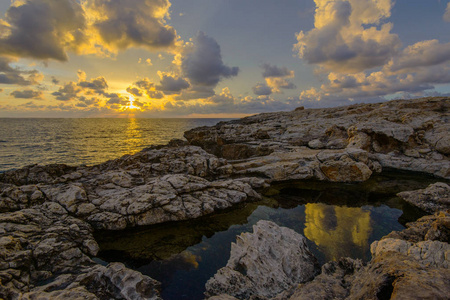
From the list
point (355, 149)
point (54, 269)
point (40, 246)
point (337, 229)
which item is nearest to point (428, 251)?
point (337, 229)

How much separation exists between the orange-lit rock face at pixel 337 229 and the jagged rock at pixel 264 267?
2.29m

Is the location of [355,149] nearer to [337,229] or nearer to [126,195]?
[337,229]

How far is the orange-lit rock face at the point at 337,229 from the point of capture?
11.1 meters

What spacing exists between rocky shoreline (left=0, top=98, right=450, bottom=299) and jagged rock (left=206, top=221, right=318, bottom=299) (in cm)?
7

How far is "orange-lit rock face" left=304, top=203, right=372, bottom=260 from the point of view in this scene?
36.4ft

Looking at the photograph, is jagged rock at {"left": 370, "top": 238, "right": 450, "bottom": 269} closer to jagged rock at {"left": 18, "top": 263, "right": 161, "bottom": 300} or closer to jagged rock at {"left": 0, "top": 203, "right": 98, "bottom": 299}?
jagged rock at {"left": 18, "top": 263, "right": 161, "bottom": 300}

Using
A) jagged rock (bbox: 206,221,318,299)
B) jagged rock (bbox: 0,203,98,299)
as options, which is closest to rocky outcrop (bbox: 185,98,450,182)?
jagged rock (bbox: 206,221,318,299)

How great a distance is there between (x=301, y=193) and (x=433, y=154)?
70.8 feet

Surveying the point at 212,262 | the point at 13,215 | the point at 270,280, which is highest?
the point at 13,215

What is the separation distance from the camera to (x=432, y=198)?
15.6 m

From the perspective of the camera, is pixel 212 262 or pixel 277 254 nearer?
pixel 277 254

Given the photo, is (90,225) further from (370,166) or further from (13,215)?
(370,166)

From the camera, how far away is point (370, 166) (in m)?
25.0

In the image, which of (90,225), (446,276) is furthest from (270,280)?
(90,225)
